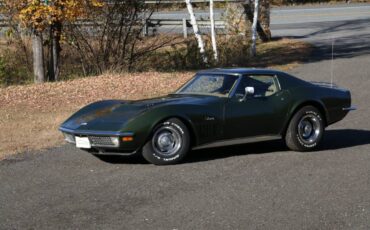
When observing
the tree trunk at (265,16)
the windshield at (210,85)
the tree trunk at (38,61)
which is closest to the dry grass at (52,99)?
the tree trunk at (38,61)

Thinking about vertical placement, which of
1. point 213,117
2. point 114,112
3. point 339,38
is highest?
point 114,112

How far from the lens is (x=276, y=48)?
2662 centimetres

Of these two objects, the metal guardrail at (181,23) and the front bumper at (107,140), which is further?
the metal guardrail at (181,23)

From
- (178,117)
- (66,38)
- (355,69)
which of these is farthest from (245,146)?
(355,69)

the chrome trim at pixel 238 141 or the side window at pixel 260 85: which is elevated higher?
the side window at pixel 260 85

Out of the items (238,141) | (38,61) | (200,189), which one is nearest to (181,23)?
(38,61)

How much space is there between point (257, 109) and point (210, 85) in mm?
778

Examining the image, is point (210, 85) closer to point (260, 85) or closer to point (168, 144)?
point (260, 85)

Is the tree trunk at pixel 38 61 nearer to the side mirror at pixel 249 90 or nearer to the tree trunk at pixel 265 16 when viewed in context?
the side mirror at pixel 249 90

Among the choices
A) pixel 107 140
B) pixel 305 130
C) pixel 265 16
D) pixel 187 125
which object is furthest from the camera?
pixel 265 16

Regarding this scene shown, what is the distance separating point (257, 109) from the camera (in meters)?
9.77

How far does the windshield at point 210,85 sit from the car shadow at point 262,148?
2.73 ft

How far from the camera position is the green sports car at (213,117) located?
8930 mm

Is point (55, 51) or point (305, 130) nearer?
point (305, 130)
